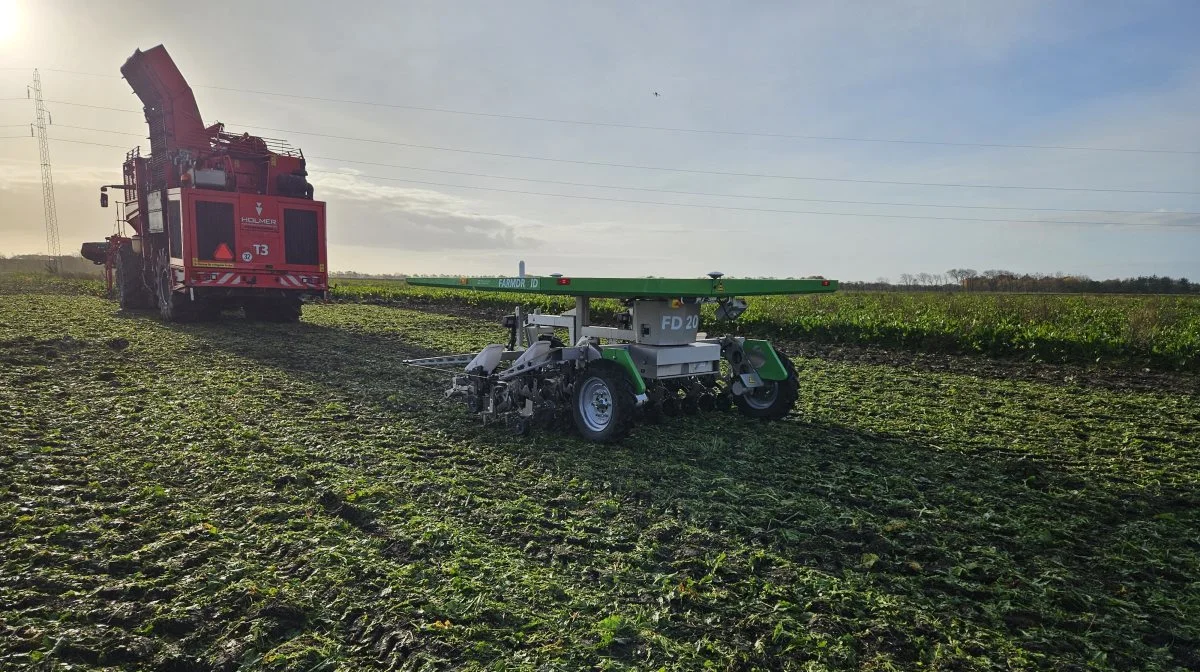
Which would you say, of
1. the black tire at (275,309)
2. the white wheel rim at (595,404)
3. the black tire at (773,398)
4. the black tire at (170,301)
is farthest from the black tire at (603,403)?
the black tire at (170,301)

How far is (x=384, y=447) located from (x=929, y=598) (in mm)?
4402

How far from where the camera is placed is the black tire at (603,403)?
5.98 metres

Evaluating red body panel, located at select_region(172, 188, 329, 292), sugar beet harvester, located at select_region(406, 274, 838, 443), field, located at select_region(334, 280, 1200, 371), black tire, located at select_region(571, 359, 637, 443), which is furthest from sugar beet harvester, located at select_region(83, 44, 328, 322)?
black tire, located at select_region(571, 359, 637, 443)

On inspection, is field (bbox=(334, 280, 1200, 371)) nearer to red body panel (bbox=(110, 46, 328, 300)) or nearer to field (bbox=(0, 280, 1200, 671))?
field (bbox=(0, 280, 1200, 671))

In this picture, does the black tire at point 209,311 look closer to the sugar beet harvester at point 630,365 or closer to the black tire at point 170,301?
the black tire at point 170,301

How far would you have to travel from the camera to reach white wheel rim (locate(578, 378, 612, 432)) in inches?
250

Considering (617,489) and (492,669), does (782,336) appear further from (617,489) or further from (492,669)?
(492,669)

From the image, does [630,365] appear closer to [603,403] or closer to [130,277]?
[603,403]

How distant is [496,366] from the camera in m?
7.47

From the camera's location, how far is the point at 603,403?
6391mm

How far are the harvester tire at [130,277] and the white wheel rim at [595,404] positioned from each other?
15.6m

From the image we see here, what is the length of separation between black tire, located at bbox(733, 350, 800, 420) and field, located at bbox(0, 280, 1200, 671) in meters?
0.25

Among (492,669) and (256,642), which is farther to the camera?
(256,642)

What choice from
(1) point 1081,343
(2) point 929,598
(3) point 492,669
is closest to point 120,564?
(3) point 492,669
